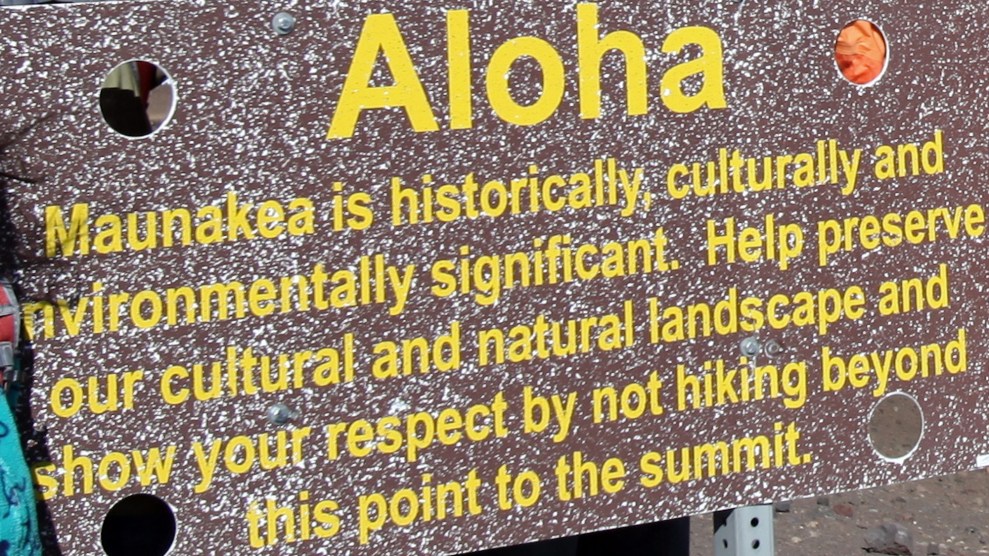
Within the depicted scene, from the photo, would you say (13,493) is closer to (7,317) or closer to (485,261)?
(7,317)

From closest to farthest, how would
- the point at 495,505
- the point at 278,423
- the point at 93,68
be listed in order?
the point at 93,68
the point at 278,423
the point at 495,505

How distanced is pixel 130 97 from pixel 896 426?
1.27 meters

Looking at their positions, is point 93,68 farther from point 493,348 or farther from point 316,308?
point 493,348

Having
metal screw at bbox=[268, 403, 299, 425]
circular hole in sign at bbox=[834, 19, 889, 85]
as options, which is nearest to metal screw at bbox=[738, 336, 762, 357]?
circular hole in sign at bbox=[834, 19, 889, 85]

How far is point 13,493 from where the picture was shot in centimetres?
191

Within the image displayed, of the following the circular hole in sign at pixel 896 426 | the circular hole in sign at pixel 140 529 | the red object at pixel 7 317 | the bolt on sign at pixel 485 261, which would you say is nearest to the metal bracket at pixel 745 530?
the bolt on sign at pixel 485 261

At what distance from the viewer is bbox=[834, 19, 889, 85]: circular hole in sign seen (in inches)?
93.5

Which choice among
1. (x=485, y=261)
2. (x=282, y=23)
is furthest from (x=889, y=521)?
(x=282, y=23)

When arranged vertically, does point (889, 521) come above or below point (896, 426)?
below

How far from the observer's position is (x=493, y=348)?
2.19 m

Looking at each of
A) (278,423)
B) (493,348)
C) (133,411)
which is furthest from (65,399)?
(493,348)

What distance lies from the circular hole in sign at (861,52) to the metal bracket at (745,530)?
2.24ft

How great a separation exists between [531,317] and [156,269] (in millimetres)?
530

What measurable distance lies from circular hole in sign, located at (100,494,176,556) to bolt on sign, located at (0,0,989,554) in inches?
1.2
